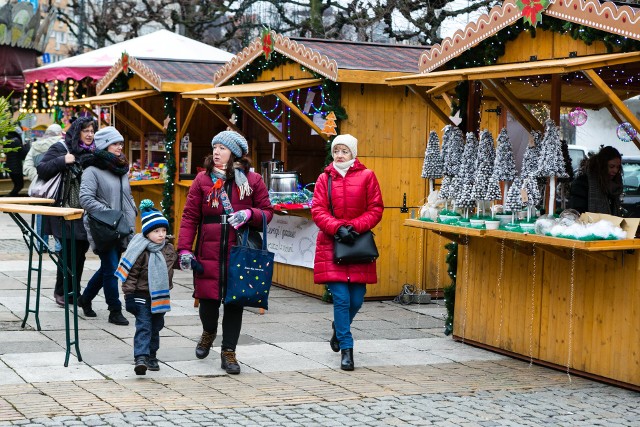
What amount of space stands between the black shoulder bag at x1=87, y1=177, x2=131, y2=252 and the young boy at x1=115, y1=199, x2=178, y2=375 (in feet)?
6.01

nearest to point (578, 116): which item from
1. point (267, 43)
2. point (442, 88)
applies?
point (442, 88)

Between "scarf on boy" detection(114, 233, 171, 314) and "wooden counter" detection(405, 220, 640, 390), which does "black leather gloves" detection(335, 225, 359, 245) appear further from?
"scarf on boy" detection(114, 233, 171, 314)

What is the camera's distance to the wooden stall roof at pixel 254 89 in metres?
11.5

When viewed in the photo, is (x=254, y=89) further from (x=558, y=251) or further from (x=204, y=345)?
(x=558, y=251)

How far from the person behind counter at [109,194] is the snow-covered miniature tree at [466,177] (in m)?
3.05

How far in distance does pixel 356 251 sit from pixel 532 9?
2.32m

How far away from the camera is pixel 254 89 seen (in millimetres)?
12055

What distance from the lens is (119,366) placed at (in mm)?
7719

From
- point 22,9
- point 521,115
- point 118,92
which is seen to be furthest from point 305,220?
point 22,9

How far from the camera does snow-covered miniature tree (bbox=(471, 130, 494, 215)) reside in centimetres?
839

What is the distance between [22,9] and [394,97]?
22504 mm

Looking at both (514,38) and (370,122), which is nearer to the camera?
(514,38)

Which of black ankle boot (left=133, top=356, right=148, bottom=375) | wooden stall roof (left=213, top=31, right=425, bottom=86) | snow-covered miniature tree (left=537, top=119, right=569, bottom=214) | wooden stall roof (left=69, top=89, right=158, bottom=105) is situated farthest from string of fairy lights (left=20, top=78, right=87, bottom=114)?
snow-covered miniature tree (left=537, top=119, right=569, bottom=214)

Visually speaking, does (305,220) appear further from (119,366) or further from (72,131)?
(119,366)
